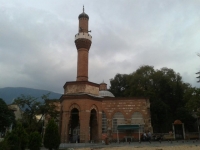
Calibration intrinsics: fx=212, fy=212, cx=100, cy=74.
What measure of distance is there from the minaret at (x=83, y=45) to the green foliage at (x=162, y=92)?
17.0 meters

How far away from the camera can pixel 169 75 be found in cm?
4366

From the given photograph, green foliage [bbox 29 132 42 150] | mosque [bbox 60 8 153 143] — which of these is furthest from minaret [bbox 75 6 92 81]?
green foliage [bbox 29 132 42 150]

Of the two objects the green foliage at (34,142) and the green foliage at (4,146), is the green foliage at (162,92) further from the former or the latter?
the green foliage at (4,146)

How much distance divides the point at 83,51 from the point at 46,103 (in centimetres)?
878

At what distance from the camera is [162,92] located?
139 feet

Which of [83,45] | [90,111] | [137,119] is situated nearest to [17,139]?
[90,111]

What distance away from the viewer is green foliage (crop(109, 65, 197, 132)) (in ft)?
126

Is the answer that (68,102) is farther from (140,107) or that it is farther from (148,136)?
(140,107)

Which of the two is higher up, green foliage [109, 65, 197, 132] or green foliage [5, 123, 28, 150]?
green foliage [109, 65, 197, 132]

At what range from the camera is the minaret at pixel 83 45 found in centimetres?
2414

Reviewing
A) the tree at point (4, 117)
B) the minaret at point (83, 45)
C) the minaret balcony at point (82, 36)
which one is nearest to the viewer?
the minaret at point (83, 45)

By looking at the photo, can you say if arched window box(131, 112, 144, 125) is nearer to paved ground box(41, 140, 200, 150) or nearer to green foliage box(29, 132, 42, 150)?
paved ground box(41, 140, 200, 150)

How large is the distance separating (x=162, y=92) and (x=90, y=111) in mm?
24280

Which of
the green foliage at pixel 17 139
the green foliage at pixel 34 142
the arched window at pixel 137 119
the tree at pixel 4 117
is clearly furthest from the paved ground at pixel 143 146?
the tree at pixel 4 117
